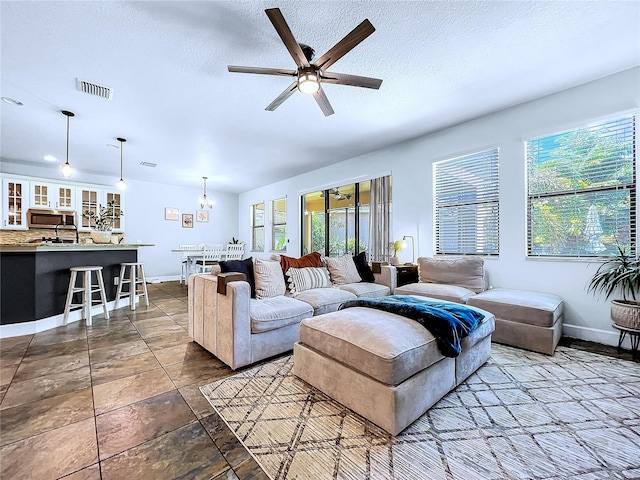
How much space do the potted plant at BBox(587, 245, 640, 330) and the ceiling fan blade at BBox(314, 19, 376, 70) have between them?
3.07m

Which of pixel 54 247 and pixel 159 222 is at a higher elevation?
pixel 159 222

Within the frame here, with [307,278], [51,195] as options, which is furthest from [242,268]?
[51,195]

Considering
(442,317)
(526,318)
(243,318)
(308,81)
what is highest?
(308,81)

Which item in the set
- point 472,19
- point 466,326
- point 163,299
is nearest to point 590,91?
point 472,19

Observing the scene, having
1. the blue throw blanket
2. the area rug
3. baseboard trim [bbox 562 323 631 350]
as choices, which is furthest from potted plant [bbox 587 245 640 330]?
the blue throw blanket

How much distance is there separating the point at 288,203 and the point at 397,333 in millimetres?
5754

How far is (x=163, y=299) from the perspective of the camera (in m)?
5.03

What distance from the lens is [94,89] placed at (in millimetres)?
2846

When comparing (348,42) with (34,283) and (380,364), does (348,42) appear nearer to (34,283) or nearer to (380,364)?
(380,364)

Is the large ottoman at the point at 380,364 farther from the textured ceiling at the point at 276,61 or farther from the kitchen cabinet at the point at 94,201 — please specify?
the kitchen cabinet at the point at 94,201

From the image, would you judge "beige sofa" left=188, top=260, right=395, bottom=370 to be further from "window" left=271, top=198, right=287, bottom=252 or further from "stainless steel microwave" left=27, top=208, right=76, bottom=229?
"stainless steel microwave" left=27, top=208, right=76, bottom=229

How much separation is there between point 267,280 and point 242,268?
29 centimetres

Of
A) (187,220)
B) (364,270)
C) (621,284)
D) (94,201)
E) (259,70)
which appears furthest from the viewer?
(187,220)

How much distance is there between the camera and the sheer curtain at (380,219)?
4867 mm
